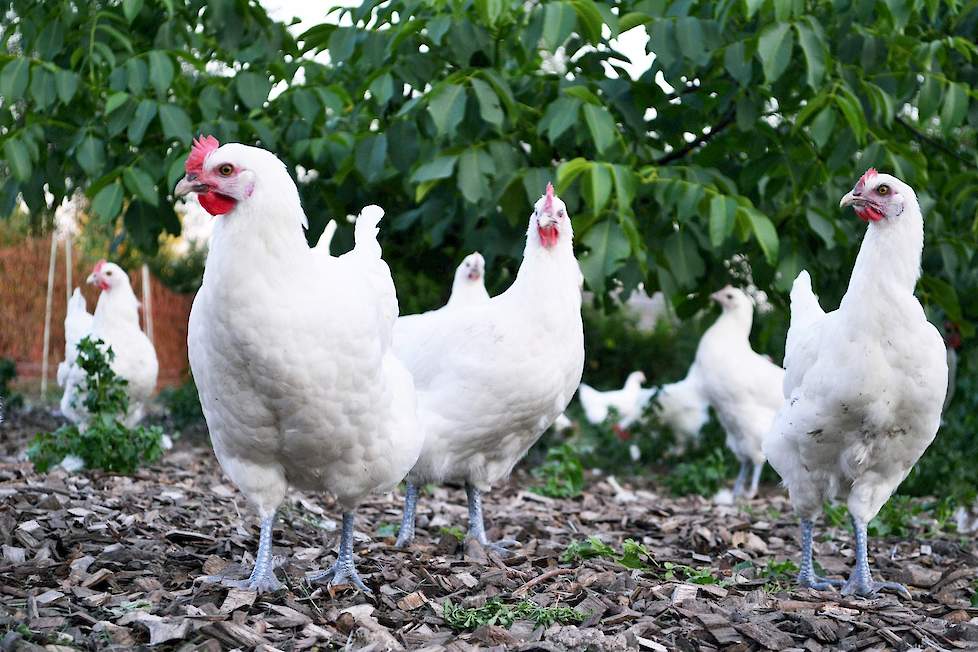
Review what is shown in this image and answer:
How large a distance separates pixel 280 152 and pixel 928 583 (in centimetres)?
453

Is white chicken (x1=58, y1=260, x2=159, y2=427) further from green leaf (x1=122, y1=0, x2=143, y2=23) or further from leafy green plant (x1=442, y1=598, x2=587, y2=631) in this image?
leafy green plant (x1=442, y1=598, x2=587, y2=631)

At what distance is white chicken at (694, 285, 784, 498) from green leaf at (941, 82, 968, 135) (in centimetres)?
252

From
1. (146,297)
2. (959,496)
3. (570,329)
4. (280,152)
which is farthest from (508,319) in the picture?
(146,297)

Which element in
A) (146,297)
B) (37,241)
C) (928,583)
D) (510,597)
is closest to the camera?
(510,597)

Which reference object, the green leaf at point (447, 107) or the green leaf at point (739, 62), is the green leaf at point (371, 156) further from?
the green leaf at point (739, 62)

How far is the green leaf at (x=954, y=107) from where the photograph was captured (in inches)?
225

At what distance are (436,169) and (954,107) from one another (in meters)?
2.89

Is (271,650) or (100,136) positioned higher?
(100,136)

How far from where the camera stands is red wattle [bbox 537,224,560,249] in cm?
495

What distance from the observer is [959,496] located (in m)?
6.41

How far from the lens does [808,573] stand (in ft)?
14.8

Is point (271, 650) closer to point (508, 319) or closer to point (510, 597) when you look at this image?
point (510, 597)

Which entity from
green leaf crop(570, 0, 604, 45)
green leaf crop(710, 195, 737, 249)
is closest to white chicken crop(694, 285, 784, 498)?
green leaf crop(710, 195, 737, 249)

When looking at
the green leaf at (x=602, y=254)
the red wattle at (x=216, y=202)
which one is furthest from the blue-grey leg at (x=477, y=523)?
the red wattle at (x=216, y=202)
